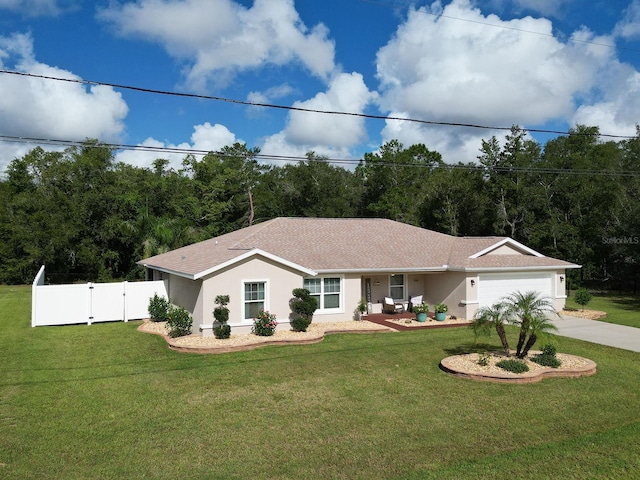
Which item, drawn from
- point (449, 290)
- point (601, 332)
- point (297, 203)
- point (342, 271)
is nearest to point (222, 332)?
point (342, 271)

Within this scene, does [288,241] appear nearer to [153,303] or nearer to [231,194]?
[153,303]

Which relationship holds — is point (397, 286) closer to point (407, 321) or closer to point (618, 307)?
point (407, 321)

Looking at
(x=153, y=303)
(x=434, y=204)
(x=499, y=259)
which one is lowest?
(x=153, y=303)

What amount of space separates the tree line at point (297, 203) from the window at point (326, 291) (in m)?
14.2

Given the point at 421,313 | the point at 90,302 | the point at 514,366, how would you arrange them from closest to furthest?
the point at 514,366
the point at 421,313
the point at 90,302

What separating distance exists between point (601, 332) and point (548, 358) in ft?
25.2

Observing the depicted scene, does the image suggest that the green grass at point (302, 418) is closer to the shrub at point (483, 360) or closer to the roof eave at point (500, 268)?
the shrub at point (483, 360)

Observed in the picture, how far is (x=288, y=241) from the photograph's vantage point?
22969mm

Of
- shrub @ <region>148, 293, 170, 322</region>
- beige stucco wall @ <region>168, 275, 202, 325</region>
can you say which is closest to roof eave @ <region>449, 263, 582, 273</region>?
beige stucco wall @ <region>168, 275, 202, 325</region>

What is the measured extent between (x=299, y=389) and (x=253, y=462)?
12.5 ft

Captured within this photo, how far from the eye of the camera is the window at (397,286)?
2308 centimetres

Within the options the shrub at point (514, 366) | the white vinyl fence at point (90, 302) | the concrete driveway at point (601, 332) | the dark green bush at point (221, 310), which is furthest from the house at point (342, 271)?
the shrub at point (514, 366)

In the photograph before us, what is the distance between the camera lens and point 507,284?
22281 mm

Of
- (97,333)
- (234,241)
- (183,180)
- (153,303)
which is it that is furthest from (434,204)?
(97,333)
